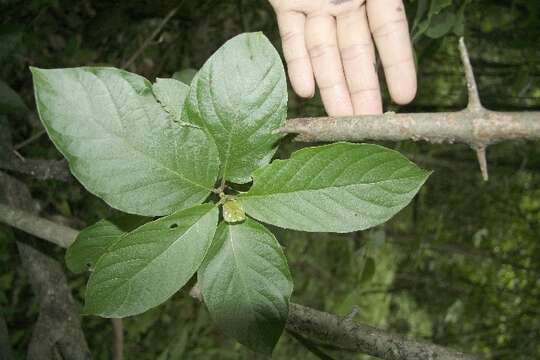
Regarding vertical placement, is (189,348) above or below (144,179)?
below

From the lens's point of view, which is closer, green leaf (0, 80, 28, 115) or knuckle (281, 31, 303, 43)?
knuckle (281, 31, 303, 43)

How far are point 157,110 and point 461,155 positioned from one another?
9.74ft

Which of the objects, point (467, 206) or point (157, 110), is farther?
point (467, 206)

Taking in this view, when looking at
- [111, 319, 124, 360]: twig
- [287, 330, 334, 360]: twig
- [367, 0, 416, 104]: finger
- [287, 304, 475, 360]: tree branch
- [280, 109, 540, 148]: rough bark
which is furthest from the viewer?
[111, 319, 124, 360]: twig

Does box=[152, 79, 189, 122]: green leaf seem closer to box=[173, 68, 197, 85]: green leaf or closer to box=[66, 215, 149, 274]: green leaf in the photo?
box=[66, 215, 149, 274]: green leaf

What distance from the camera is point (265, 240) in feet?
2.58

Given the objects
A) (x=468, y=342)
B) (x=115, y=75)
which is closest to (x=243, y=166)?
(x=115, y=75)

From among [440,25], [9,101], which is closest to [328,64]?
[440,25]

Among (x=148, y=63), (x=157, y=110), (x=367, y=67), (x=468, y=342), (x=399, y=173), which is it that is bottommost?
(x=468, y=342)

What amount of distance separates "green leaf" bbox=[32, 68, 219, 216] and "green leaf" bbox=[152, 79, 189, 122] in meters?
0.06

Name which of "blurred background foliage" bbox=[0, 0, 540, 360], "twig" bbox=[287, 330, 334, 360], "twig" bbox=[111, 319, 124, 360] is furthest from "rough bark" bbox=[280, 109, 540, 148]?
"twig" bbox=[111, 319, 124, 360]

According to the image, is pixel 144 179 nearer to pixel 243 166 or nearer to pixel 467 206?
pixel 243 166

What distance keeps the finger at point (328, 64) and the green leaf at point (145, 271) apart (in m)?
0.66

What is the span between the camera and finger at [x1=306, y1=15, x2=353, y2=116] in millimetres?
1306
